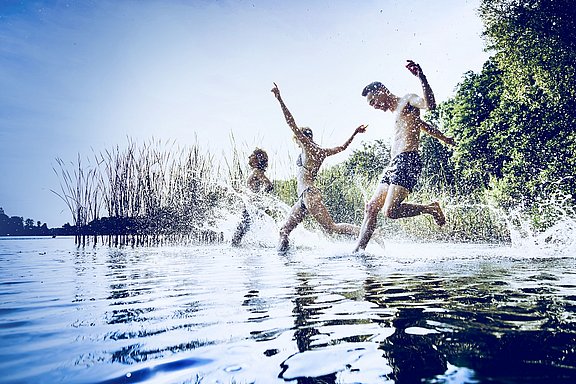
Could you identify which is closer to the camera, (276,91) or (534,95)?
(276,91)

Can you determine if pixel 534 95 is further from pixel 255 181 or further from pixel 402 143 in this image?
pixel 255 181

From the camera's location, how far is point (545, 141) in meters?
8.70

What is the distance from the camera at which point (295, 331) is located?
61.1 inches

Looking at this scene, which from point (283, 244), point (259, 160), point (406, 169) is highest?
point (259, 160)

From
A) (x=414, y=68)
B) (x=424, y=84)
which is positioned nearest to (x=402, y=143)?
(x=424, y=84)

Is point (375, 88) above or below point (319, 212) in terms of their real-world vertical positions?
above

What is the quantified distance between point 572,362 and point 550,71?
26.4ft

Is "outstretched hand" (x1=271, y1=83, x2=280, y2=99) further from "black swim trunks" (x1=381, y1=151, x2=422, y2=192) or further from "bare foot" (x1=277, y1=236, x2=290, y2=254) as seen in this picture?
"bare foot" (x1=277, y1=236, x2=290, y2=254)

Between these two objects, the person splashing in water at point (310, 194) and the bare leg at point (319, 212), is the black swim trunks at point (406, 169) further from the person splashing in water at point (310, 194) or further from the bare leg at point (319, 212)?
the bare leg at point (319, 212)

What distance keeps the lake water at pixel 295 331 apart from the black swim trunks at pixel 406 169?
6.91ft

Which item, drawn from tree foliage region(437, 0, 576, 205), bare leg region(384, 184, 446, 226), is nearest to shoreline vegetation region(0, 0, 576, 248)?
tree foliage region(437, 0, 576, 205)

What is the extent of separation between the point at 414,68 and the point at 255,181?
11.5 ft

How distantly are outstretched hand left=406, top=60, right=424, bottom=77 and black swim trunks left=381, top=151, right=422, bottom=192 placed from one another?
88 cm

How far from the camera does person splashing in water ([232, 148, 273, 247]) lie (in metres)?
7.32
